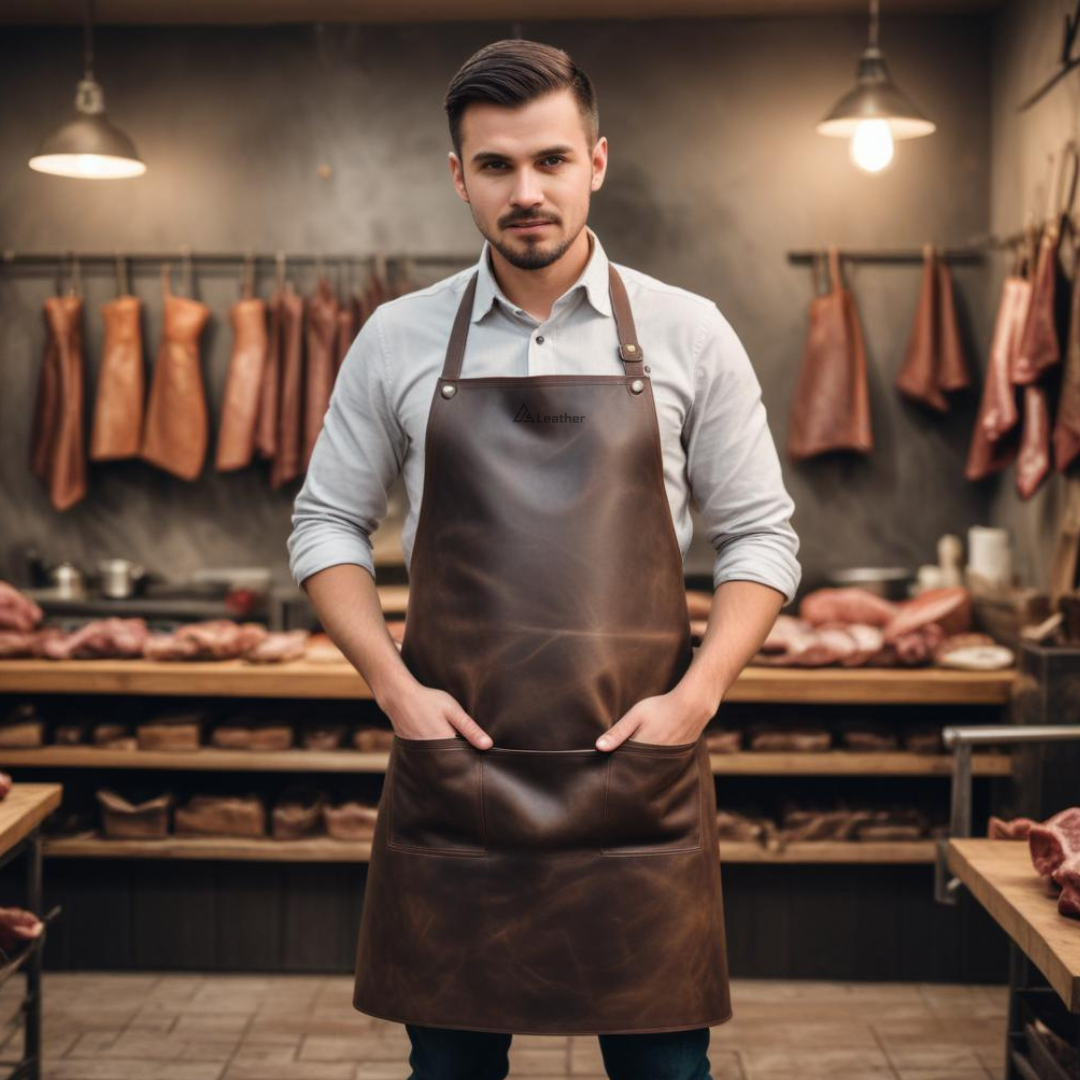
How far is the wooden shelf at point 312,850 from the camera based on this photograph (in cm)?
401

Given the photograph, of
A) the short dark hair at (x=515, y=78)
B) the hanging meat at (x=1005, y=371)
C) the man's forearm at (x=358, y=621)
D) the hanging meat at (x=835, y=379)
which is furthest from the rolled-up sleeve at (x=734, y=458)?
the hanging meat at (x=835, y=379)

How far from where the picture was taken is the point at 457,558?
75.9 inches

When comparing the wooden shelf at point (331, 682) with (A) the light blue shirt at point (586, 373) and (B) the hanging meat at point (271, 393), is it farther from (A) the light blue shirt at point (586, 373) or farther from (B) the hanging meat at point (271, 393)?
(A) the light blue shirt at point (586, 373)

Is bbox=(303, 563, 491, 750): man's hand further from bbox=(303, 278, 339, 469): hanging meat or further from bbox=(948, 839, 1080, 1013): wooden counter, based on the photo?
bbox=(303, 278, 339, 469): hanging meat

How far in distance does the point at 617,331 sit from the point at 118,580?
11.3ft

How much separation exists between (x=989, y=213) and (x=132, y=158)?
2952mm

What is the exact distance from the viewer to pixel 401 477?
3.66m

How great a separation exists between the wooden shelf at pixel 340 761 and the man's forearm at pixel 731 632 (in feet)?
6.78

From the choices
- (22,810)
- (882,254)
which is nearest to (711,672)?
(22,810)

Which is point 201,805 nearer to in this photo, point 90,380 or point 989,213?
point 90,380

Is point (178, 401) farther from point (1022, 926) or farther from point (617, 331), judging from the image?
point (1022, 926)

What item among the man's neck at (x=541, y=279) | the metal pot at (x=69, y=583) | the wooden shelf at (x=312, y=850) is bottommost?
the wooden shelf at (x=312, y=850)

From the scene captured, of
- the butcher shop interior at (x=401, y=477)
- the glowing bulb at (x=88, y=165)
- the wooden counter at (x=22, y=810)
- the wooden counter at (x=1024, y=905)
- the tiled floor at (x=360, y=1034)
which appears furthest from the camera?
the glowing bulb at (x=88, y=165)

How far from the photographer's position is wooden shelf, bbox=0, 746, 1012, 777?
4.00 m
